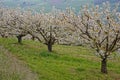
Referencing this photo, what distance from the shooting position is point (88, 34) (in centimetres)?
2975

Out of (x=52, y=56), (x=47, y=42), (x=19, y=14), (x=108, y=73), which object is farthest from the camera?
(x=19, y=14)

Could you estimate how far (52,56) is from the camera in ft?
126

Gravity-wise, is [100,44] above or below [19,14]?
below

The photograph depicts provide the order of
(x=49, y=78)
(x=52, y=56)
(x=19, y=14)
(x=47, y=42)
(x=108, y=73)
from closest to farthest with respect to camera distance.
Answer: (x=49, y=78)
(x=108, y=73)
(x=52, y=56)
(x=47, y=42)
(x=19, y=14)

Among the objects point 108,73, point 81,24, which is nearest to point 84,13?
point 81,24

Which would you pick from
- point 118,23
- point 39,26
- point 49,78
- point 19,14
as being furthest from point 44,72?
Result: point 19,14

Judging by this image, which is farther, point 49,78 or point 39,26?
point 39,26

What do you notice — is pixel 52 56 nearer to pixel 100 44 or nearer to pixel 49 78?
pixel 100 44

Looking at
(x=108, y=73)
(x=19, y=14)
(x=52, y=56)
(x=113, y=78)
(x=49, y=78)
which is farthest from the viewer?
(x=19, y=14)

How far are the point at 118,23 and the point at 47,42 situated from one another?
1659 centimetres

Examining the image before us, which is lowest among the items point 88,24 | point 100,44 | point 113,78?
point 113,78

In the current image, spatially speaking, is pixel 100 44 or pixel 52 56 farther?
pixel 52 56

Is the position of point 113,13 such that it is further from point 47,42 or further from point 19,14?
point 19,14

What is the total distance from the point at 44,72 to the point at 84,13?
687 centimetres
